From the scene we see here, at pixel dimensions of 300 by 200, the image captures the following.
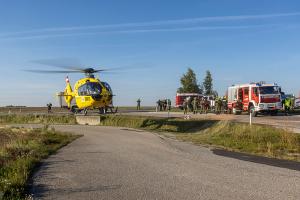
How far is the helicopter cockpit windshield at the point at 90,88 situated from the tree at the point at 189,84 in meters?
48.8

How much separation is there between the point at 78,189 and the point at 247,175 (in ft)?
13.5

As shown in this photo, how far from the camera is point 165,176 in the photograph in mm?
10609

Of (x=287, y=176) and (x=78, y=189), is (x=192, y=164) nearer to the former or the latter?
(x=287, y=176)

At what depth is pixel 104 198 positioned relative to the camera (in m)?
8.35

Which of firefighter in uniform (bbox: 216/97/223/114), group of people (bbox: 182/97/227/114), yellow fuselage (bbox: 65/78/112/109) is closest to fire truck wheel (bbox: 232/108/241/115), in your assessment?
group of people (bbox: 182/97/227/114)

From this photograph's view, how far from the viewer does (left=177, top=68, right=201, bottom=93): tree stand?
275 feet

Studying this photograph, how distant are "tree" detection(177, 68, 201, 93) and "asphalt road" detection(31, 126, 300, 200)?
225 feet

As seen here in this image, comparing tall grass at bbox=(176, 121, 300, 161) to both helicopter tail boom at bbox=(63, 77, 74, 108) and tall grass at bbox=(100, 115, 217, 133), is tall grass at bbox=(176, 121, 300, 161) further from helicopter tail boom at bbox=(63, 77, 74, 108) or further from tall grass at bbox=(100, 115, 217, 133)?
helicopter tail boom at bbox=(63, 77, 74, 108)

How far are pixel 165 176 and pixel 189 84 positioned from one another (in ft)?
242

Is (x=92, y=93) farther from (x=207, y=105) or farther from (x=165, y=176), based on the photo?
(x=165, y=176)

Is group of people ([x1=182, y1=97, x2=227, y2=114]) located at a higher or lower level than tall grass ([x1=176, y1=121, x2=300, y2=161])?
higher

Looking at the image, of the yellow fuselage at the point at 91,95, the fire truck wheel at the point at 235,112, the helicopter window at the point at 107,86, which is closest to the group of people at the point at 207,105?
the fire truck wheel at the point at 235,112

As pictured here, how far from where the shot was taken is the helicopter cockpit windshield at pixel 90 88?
34912 mm

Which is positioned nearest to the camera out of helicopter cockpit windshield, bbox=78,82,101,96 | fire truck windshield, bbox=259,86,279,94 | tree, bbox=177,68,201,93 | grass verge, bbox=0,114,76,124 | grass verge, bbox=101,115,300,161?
grass verge, bbox=101,115,300,161
